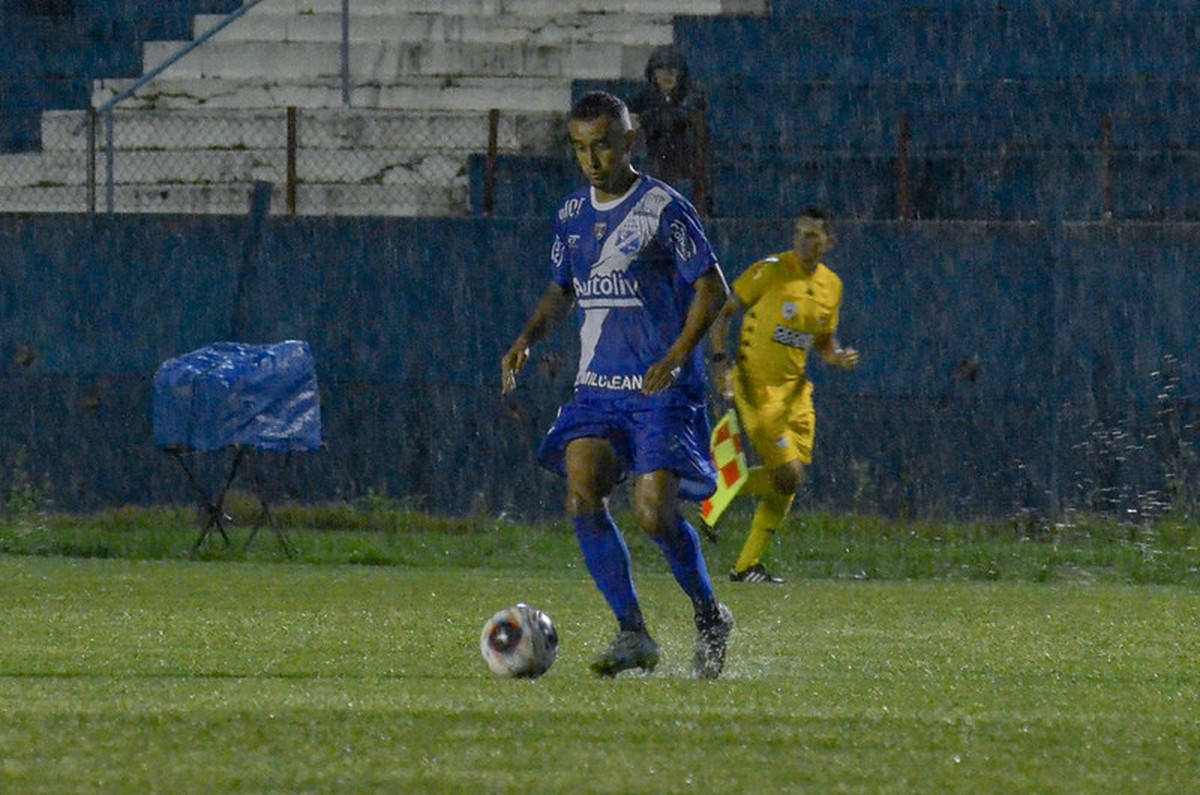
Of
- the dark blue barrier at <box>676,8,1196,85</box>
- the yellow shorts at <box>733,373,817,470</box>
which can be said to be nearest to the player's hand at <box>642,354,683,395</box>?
the yellow shorts at <box>733,373,817,470</box>

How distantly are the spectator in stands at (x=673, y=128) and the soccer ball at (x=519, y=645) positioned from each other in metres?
9.76

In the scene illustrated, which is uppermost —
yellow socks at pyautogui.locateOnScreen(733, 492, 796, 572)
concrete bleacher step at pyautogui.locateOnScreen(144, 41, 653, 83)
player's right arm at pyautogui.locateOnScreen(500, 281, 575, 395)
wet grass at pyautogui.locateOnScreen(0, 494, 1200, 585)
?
concrete bleacher step at pyautogui.locateOnScreen(144, 41, 653, 83)

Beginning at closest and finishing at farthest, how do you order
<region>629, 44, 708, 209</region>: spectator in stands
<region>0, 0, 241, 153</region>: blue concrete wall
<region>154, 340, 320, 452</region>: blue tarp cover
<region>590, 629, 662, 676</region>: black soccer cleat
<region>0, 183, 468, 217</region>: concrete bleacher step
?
<region>590, 629, 662, 676</region>: black soccer cleat
<region>154, 340, 320, 452</region>: blue tarp cover
<region>629, 44, 708, 209</region>: spectator in stands
<region>0, 183, 468, 217</region>: concrete bleacher step
<region>0, 0, 241, 153</region>: blue concrete wall

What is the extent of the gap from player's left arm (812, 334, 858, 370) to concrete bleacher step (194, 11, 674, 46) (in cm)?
741

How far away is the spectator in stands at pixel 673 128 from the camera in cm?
1780

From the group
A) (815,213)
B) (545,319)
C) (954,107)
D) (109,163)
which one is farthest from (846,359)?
(109,163)

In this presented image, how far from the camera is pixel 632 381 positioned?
8430 millimetres

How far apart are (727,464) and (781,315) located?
1043 mm

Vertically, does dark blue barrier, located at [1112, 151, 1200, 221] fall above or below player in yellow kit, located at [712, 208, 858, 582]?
above

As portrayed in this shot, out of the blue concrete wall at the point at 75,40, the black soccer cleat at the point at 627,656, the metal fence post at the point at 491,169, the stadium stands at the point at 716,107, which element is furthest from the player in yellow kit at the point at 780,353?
the blue concrete wall at the point at 75,40

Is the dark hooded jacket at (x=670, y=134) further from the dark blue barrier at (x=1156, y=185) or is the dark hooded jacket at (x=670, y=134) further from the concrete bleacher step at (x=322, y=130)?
the dark blue barrier at (x=1156, y=185)

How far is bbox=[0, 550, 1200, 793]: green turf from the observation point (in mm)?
5965

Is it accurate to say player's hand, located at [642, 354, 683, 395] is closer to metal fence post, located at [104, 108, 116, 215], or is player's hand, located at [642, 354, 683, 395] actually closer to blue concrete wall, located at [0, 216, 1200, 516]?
blue concrete wall, located at [0, 216, 1200, 516]

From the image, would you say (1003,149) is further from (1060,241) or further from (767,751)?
(767,751)
